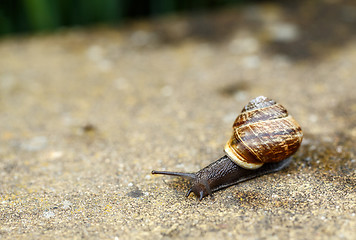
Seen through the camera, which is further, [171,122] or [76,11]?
[76,11]

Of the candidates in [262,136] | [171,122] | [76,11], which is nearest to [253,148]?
[262,136]

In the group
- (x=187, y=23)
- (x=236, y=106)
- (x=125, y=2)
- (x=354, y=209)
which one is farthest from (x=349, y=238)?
(x=125, y=2)

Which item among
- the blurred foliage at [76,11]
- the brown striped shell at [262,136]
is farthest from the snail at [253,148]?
the blurred foliage at [76,11]

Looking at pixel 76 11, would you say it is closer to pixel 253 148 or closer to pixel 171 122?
pixel 171 122

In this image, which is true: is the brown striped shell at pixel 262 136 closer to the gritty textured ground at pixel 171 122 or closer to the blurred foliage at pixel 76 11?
the gritty textured ground at pixel 171 122

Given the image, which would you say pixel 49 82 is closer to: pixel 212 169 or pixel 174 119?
pixel 174 119

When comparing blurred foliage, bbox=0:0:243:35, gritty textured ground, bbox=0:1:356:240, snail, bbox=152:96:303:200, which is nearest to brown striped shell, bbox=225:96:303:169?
snail, bbox=152:96:303:200

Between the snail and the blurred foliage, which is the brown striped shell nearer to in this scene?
the snail
